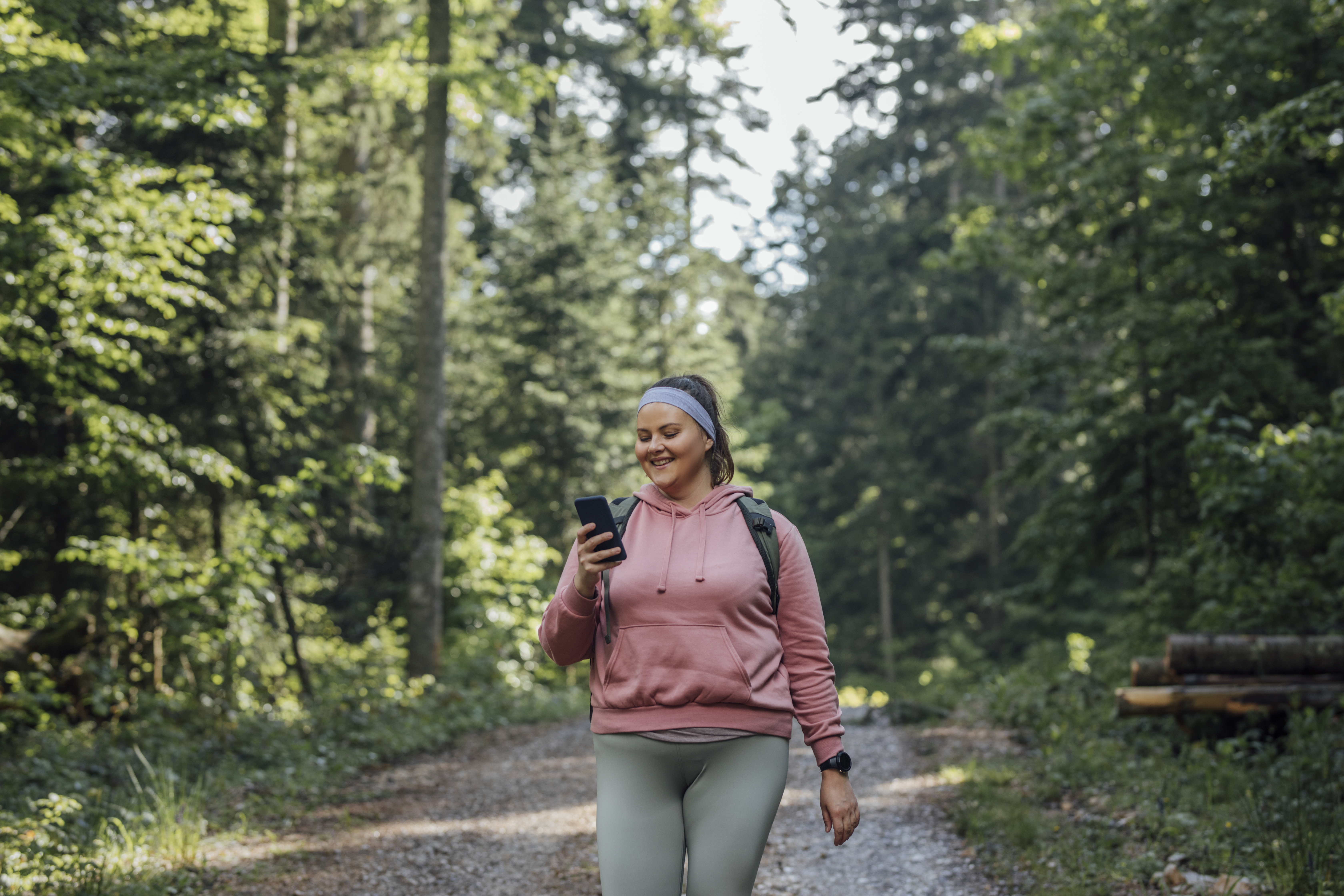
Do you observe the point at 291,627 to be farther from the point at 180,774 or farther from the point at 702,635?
the point at 702,635

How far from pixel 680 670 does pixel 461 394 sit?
17.3 m

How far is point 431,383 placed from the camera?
12.3 metres

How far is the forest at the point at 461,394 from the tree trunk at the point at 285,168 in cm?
10

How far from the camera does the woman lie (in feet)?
7.82

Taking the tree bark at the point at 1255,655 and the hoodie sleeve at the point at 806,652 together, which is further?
the tree bark at the point at 1255,655

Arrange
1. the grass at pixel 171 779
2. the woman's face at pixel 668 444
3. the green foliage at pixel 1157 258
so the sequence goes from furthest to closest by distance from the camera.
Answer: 1. the green foliage at pixel 1157 258
2. the grass at pixel 171 779
3. the woman's face at pixel 668 444

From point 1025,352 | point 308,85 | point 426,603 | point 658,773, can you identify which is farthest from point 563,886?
point 1025,352

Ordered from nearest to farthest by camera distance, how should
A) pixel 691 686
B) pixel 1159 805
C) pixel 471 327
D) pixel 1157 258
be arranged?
pixel 691 686, pixel 1159 805, pixel 1157 258, pixel 471 327

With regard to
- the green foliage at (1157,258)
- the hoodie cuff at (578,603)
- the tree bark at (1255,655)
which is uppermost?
the green foliage at (1157,258)

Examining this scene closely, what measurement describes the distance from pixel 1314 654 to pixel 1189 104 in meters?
6.93

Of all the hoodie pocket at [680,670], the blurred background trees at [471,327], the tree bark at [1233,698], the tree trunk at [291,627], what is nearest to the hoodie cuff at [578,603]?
the hoodie pocket at [680,670]

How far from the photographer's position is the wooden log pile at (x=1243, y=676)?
6801mm

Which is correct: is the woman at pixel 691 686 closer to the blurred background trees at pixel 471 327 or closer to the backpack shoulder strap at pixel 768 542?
the backpack shoulder strap at pixel 768 542

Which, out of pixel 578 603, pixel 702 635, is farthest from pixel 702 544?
pixel 578 603
